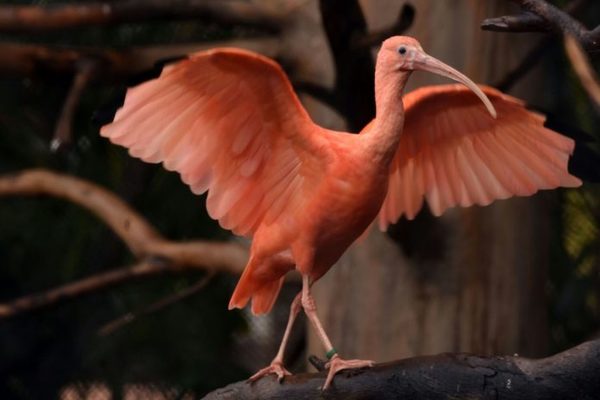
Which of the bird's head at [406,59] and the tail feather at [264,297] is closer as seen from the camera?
the bird's head at [406,59]

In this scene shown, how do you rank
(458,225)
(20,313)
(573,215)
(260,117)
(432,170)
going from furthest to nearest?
1. (573,215)
2. (20,313)
3. (458,225)
4. (432,170)
5. (260,117)

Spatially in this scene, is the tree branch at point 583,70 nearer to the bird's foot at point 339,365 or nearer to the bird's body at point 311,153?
the bird's body at point 311,153

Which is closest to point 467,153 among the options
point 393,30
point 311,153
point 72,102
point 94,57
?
point 393,30

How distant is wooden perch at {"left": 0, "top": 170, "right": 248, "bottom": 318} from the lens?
317 cm

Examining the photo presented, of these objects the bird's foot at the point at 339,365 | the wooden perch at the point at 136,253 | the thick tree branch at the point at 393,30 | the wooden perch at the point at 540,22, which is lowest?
the wooden perch at the point at 136,253

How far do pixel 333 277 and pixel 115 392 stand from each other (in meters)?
1.16

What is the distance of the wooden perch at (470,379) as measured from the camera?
1713 mm

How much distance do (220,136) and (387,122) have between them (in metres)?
0.33

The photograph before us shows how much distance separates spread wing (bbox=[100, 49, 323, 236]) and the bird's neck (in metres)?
0.19

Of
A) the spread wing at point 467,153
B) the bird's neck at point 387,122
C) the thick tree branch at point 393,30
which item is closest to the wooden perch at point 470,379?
the bird's neck at point 387,122

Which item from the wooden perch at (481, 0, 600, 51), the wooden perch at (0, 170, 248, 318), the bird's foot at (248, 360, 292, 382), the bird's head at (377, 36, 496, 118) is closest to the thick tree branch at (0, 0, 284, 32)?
the wooden perch at (0, 170, 248, 318)

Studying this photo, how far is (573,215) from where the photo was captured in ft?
12.5

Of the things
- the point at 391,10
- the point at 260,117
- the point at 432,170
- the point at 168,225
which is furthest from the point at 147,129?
the point at 168,225

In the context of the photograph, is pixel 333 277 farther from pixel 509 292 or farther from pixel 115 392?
pixel 115 392
